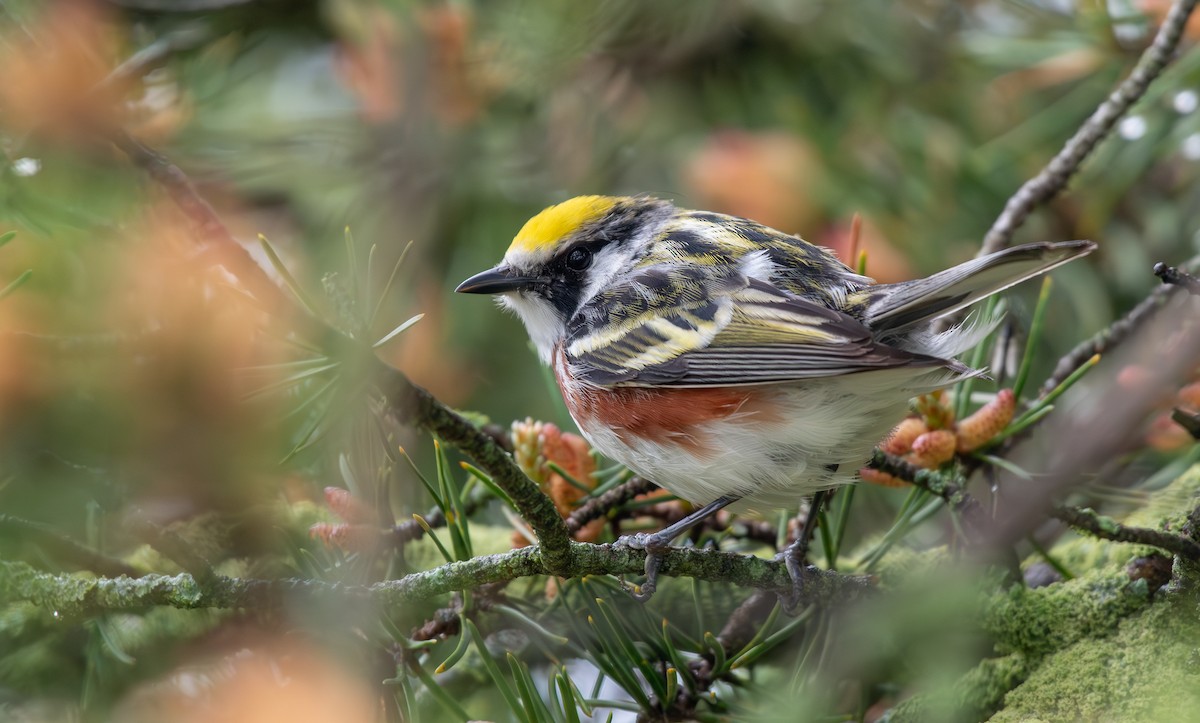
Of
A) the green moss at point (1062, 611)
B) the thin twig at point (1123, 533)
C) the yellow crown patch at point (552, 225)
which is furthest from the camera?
the yellow crown patch at point (552, 225)

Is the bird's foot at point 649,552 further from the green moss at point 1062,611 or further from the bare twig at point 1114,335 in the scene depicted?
the bare twig at point 1114,335

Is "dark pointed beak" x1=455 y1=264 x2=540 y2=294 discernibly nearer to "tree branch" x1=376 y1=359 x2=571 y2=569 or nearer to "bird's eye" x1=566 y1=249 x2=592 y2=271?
"bird's eye" x1=566 y1=249 x2=592 y2=271

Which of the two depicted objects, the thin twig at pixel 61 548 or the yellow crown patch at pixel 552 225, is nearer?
the thin twig at pixel 61 548

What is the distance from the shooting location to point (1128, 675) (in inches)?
67.2

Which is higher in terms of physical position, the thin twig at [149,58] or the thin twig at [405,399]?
the thin twig at [149,58]

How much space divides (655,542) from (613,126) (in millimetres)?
Result: 2245

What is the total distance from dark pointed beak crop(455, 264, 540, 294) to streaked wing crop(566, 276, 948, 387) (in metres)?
0.23

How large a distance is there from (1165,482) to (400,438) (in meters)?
1.97

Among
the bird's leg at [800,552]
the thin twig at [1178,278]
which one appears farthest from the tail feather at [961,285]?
the bird's leg at [800,552]

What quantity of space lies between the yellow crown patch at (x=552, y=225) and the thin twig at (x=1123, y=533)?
1.55 m

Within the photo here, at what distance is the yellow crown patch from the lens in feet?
9.43

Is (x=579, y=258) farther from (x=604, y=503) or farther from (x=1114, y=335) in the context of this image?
(x=1114, y=335)

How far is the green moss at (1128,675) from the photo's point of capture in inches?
64.4

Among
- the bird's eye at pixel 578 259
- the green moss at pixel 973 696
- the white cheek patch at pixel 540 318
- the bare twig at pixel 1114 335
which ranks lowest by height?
the green moss at pixel 973 696
